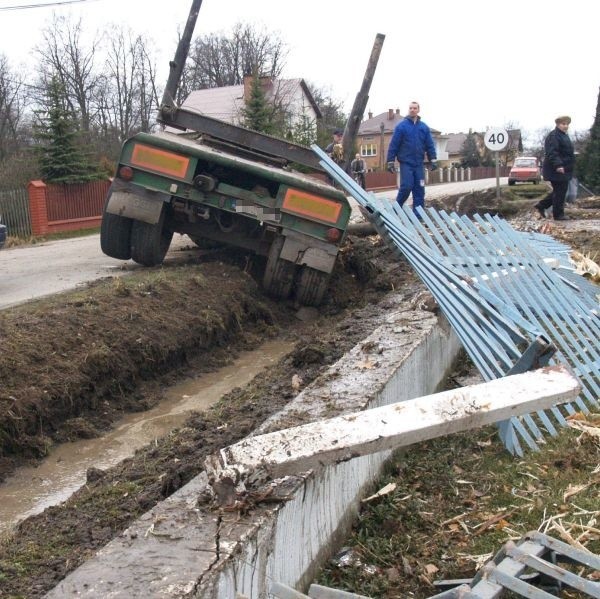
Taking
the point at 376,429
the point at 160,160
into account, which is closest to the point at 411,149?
the point at 160,160

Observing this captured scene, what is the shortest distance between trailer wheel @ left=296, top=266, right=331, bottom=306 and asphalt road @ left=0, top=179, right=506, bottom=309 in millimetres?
2146

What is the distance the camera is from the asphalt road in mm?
8070

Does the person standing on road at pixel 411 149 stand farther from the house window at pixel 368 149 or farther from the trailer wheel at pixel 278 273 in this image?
the house window at pixel 368 149

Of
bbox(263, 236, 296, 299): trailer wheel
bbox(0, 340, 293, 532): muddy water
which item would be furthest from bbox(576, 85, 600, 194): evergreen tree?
bbox(0, 340, 293, 532): muddy water

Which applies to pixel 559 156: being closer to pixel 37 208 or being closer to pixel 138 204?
pixel 138 204

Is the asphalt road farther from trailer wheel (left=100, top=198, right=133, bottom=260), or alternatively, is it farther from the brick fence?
the brick fence

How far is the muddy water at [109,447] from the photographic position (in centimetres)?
441

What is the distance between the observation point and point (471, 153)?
81750 mm

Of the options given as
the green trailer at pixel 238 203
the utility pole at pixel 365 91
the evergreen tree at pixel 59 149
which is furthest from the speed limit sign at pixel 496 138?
the evergreen tree at pixel 59 149

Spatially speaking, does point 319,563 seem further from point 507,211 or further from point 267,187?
point 507,211

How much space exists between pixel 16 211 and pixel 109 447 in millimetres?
16200

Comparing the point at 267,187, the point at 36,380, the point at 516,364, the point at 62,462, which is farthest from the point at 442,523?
the point at 267,187

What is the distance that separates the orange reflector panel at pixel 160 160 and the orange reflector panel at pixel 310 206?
1.06 meters

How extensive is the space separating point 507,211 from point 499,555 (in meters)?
13.1
